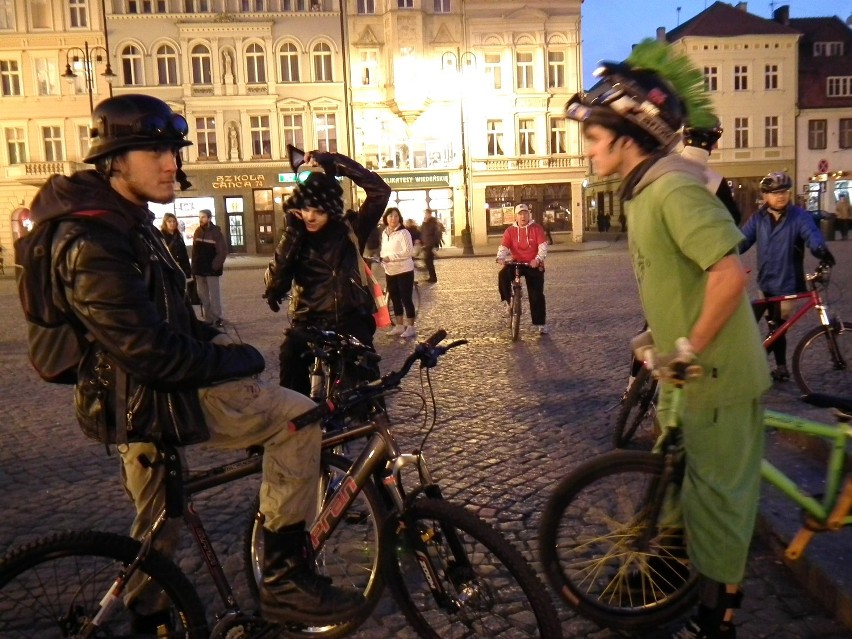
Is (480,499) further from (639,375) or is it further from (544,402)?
(544,402)

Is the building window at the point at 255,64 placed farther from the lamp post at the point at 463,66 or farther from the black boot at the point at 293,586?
the black boot at the point at 293,586

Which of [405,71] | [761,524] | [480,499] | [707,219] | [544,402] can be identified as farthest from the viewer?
[405,71]

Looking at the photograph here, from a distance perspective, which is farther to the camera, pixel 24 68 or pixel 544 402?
pixel 24 68

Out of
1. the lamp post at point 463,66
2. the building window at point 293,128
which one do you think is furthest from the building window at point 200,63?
the lamp post at point 463,66

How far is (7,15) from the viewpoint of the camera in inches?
1622

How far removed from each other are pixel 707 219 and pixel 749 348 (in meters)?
0.50

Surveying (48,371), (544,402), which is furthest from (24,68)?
(48,371)

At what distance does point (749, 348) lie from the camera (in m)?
2.95

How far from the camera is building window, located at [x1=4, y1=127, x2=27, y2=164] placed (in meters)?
41.6

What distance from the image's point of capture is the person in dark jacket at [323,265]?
16.5ft

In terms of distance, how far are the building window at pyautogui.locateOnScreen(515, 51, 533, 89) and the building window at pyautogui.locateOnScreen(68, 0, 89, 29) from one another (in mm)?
21534

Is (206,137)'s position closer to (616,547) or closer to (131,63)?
(131,63)

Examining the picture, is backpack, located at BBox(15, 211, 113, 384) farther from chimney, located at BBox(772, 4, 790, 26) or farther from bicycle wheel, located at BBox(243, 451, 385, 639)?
chimney, located at BBox(772, 4, 790, 26)

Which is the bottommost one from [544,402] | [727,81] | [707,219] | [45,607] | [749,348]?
[544,402]
